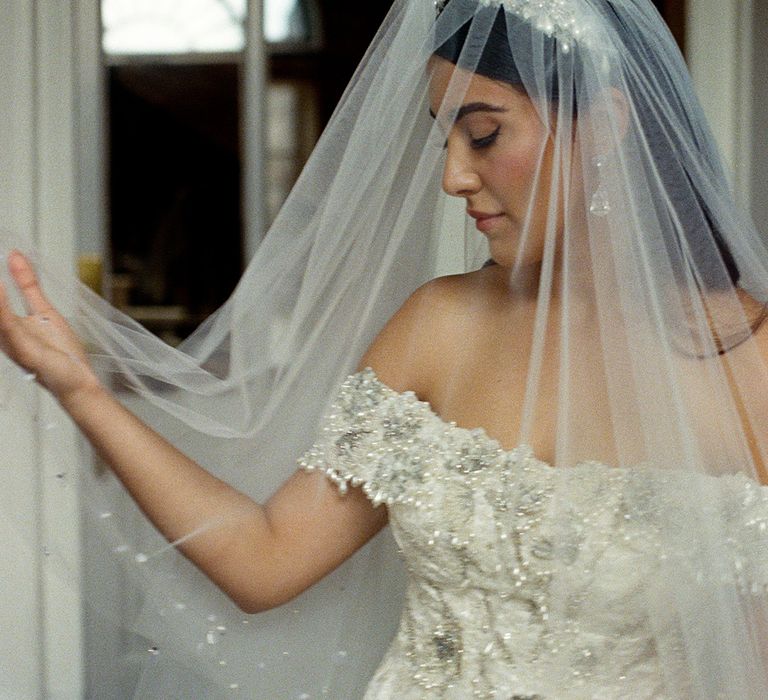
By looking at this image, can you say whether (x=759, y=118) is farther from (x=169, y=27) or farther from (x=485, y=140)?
(x=169, y=27)

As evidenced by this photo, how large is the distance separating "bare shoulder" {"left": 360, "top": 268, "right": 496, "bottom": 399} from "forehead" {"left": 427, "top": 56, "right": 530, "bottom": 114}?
0.25m

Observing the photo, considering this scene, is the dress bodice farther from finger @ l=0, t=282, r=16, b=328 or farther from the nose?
finger @ l=0, t=282, r=16, b=328

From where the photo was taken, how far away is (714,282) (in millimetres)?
1235

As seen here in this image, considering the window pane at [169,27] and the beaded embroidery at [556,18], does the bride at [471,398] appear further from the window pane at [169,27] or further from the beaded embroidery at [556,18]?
the window pane at [169,27]

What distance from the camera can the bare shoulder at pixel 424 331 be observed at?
1.41 metres

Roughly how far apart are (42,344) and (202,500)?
263 mm

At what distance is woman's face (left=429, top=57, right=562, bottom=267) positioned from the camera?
1.22 m

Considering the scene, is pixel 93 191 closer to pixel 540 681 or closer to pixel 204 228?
pixel 540 681

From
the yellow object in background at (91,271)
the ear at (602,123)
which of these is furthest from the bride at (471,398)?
the yellow object in background at (91,271)

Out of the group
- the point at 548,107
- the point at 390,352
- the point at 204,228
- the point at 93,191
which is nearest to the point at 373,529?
the point at 390,352

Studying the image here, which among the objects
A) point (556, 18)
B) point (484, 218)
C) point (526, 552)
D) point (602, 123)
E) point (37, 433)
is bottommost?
point (526, 552)

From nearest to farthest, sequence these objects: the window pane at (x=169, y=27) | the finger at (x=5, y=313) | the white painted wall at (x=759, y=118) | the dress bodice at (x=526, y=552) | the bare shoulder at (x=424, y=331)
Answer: the dress bodice at (x=526, y=552) → the finger at (x=5, y=313) → the bare shoulder at (x=424, y=331) → the white painted wall at (x=759, y=118) → the window pane at (x=169, y=27)

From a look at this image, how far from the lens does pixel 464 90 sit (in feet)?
4.07

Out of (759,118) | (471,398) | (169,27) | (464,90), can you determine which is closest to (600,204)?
(464,90)
